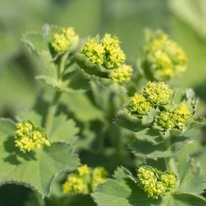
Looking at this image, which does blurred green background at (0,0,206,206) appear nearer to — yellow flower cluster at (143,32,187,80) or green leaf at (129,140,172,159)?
yellow flower cluster at (143,32,187,80)

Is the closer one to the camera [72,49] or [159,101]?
[159,101]

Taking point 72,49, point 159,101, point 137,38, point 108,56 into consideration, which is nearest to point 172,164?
point 159,101

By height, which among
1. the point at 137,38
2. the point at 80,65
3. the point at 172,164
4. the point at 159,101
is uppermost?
the point at 137,38

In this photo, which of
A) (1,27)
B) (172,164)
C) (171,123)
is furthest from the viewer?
(1,27)

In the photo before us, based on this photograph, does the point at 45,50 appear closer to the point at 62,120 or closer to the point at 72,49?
the point at 72,49

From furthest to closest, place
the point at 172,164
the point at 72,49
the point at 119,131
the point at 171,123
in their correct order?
the point at 119,131 → the point at 72,49 → the point at 172,164 → the point at 171,123

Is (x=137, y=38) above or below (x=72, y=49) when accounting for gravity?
above

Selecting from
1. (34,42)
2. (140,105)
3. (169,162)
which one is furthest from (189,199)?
(34,42)
